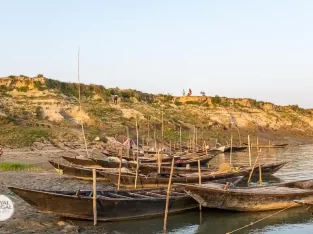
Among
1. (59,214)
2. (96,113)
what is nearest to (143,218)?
(59,214)

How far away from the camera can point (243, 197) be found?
12547mm

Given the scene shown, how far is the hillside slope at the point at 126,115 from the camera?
36.1m

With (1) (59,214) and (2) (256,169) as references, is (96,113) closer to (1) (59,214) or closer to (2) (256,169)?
(2) (256,169)

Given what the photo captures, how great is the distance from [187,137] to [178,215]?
109ft

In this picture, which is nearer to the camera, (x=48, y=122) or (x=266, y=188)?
(x=266, y=188)

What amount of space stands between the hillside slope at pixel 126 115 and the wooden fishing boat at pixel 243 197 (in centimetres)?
2005

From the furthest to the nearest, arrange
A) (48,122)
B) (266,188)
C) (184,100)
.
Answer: (184,100), (48,122), (266,188)

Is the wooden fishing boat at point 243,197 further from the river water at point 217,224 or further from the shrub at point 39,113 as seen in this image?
the shrub at point 39,113

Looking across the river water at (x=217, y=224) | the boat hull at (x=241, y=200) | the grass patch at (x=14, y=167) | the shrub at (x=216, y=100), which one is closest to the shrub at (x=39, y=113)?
the grass patch at (x=14, y=167)

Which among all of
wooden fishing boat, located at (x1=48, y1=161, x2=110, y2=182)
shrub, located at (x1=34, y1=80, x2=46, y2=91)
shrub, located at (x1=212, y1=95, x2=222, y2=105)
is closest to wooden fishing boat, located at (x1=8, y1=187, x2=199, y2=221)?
wooden fishing boat, located at (x1=48, y1=161, x2=110, y2=182)

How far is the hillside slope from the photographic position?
118 feet

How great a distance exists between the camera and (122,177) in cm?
1653

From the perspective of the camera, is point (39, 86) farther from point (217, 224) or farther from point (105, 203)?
point (217, 224)

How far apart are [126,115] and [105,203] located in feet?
117
